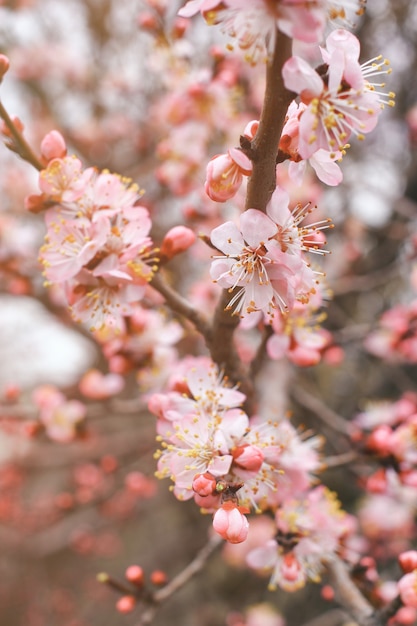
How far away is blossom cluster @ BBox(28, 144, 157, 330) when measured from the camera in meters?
1.12

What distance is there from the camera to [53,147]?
1143mm

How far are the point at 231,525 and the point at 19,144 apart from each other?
0.89 metres

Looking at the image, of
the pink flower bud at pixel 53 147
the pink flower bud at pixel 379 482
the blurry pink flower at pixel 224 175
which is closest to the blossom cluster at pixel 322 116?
the blurry pink flower at pixel 224 175

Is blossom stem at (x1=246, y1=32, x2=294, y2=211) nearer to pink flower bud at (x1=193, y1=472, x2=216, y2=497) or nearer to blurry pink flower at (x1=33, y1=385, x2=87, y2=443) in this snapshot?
pink flower bud at (x1=193, y1=472, x2=216, y2=497)

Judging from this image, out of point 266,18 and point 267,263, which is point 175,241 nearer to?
point 267,263

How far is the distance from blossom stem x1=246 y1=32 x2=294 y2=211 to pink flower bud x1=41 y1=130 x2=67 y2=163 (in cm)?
49

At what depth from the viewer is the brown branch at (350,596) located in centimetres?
128

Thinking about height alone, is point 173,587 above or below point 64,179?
below

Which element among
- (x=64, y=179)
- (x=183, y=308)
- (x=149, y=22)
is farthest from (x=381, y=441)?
(x=149, y=22)

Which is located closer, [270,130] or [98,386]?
[270,130]

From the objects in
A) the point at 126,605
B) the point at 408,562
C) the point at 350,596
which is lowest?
the point at 126,605

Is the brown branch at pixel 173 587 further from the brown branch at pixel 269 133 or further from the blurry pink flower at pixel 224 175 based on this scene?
the blurry pink flower at pixel 224 175

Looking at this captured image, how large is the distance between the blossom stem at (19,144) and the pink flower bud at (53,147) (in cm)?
3

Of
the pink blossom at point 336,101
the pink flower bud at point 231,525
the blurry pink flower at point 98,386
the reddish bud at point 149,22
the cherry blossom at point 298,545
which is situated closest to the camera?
the pink blossom at point 336,101
